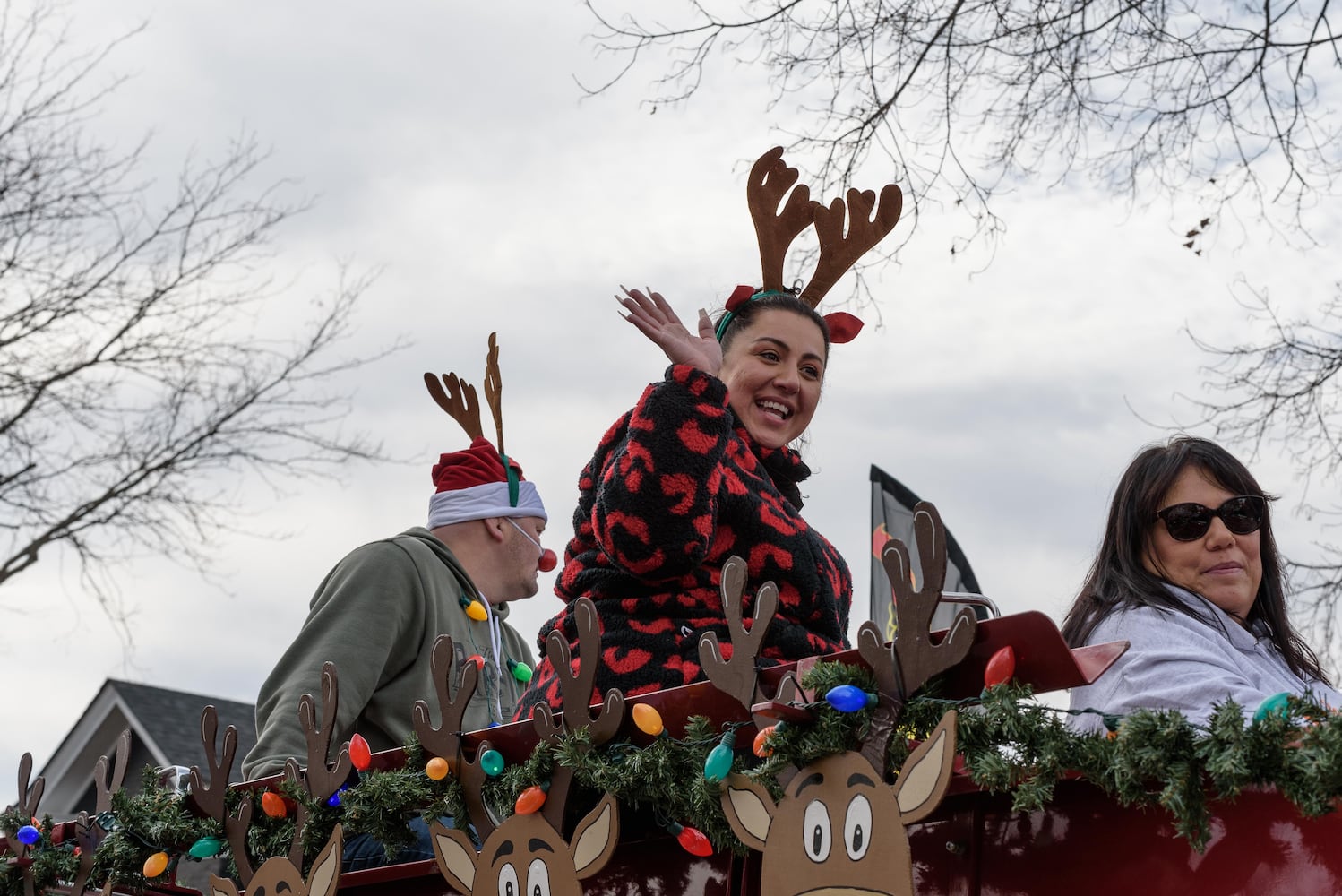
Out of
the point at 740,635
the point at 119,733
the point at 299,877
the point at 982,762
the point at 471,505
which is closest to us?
the point at 982,762

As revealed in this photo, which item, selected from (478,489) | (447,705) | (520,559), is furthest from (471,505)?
(447,705)

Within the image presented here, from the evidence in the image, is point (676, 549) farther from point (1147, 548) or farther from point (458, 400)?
point (458, 400)

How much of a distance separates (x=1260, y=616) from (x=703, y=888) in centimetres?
152

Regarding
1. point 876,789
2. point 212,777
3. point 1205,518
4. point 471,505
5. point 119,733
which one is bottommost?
point 876,789

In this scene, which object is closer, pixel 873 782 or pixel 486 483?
pixel 873 782

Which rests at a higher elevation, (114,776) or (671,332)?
(671,332)

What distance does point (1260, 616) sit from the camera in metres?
3.19

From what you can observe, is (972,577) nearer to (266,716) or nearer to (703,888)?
(266,716)

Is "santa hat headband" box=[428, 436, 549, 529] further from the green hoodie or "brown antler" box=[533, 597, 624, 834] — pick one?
"brown antler" box=[533, 597, 624, 834]

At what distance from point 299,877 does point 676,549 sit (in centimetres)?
99

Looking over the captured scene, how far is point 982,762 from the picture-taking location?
1914 mm

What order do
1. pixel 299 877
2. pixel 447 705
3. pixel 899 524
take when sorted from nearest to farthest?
pixel 447 705 < pixel 299 877 < pixel 899 524

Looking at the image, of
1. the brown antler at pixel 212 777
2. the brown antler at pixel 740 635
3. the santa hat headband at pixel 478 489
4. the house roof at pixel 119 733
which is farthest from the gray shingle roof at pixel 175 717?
the brown antler at pixel 740 635

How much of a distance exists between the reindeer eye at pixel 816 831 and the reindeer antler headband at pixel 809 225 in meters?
1.67
